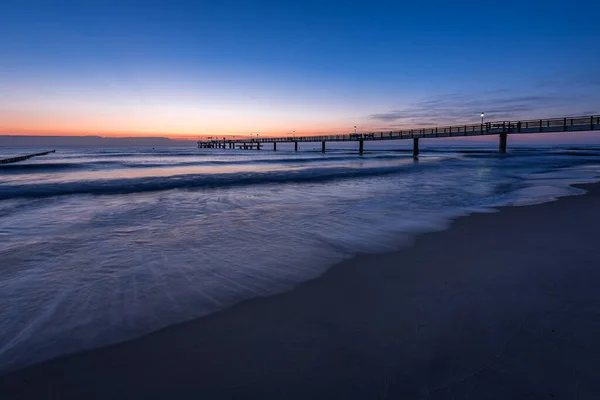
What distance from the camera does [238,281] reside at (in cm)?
441

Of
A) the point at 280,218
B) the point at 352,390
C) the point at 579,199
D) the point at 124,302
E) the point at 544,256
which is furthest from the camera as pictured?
the point at 579,199

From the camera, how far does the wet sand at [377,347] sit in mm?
2377

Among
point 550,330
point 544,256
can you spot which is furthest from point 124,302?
point 544,256

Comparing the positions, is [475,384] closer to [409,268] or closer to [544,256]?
[409,268]

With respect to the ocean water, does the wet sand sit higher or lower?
lower

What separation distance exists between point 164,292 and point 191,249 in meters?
1.93

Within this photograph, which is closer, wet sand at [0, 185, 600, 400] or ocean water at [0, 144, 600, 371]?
wet sand at [0, 185, 600, 400]

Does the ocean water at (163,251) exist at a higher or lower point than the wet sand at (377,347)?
higher

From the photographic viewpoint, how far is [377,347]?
283cm

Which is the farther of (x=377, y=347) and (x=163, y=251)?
(x=163, y=251)

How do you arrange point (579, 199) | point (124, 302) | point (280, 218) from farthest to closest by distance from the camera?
point (579, 199) → point (280, 218) → point (124, 302)

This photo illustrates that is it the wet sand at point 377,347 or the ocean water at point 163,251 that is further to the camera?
the ocean water at point 163,251

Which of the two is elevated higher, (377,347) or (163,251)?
(163,251)

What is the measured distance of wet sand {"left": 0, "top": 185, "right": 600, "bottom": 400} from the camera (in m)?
2.38
